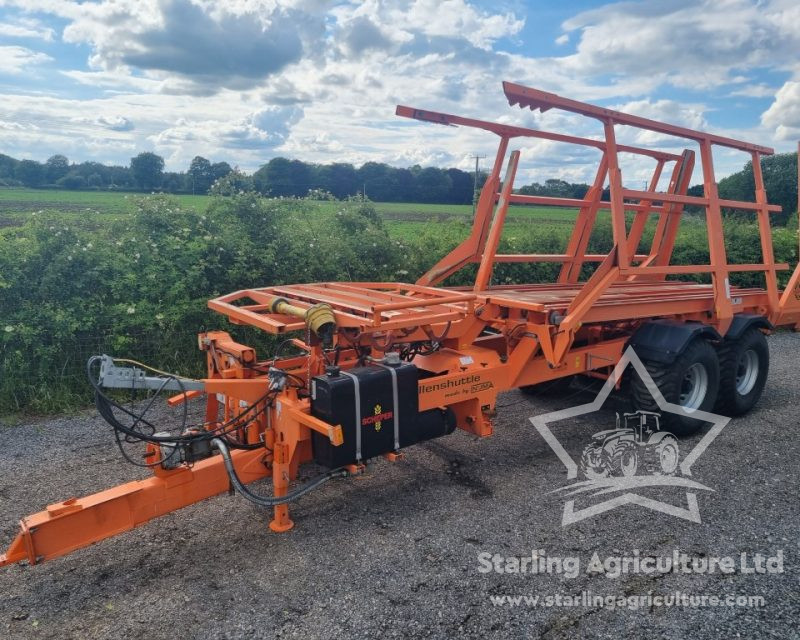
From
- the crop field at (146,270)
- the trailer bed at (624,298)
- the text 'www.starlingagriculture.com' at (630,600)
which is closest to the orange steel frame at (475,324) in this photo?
the trailer bed at (624,298)

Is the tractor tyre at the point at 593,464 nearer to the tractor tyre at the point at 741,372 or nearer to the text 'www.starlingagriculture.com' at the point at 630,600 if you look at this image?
the text 'www.starlingagriculture.com' at the point at 630,600

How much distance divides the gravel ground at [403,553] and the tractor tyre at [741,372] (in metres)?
0.71

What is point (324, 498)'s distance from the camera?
3.98 meters

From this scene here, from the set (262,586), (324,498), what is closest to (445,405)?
(324,498)

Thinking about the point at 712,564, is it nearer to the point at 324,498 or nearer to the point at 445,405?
the point at 445,405

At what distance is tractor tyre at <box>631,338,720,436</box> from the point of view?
193 inches

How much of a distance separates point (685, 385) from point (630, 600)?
2835 mm

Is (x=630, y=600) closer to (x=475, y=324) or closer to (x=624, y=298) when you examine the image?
(x=475, y=324)

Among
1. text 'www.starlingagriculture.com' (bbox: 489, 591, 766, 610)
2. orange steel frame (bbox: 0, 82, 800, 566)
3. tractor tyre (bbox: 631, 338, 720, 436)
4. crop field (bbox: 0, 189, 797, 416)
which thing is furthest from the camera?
crop field (bbox: 0, 189, 797, 416)

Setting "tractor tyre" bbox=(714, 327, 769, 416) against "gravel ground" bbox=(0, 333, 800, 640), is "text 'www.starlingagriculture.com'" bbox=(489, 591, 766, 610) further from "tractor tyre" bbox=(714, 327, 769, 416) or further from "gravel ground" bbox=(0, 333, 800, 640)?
"tractor tyre" bbox=(714, 327, 769, 416)

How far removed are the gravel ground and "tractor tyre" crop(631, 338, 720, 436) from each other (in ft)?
1.24

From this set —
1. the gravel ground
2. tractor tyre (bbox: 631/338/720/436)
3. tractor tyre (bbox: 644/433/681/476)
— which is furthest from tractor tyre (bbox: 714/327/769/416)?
tractor tyre (bbox: 644/433/681/476)

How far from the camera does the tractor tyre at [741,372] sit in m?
5.45

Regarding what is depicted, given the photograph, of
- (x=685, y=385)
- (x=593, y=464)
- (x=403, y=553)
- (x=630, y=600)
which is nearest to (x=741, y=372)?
(x=685, y=385)
